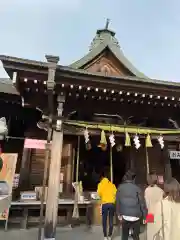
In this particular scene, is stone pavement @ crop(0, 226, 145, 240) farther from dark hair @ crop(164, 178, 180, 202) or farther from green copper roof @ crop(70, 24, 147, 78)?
green copper roof @ crop(70, 24, 147, 78)

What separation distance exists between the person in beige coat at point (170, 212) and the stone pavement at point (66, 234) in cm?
168

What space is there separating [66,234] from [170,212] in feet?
10.2

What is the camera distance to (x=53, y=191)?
529 cm

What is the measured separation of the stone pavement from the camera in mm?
5422

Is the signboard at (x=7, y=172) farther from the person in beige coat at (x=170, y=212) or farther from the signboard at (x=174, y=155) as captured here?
the signboard at (x=174, y=155)

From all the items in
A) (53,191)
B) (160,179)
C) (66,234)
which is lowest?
(66,234)

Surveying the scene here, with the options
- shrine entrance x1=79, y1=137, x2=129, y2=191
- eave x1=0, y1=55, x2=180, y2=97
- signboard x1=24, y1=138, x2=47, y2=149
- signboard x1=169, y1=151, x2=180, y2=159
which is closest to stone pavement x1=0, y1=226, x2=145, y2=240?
signboard x1=24, y1=138, x2=47, y2=149

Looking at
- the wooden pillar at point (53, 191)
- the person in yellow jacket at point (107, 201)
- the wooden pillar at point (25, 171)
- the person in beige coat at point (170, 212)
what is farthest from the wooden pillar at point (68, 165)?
the person in beige coat at point (170, 212)

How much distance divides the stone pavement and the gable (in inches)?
280

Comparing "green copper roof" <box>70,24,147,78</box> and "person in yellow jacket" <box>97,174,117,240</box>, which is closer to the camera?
"person in yellow jacket" <box>97,174,117,240</box>

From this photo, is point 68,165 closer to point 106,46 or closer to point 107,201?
point 107,201

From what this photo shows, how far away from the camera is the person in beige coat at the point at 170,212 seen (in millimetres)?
4191

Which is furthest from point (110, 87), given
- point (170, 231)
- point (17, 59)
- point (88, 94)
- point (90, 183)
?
point (90, 183)

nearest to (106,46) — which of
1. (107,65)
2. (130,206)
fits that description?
(107,65)
